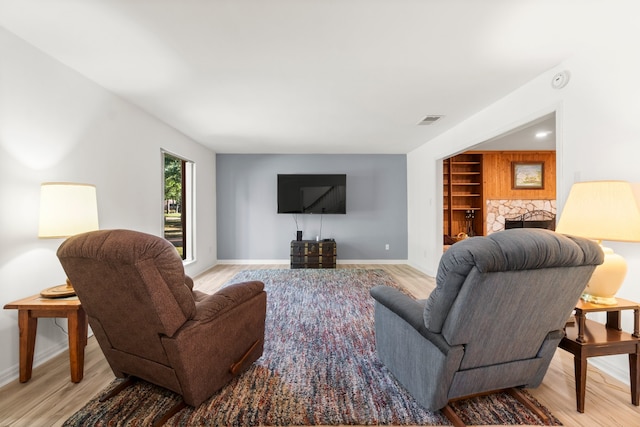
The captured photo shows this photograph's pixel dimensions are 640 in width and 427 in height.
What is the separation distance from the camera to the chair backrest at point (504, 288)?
1235mm

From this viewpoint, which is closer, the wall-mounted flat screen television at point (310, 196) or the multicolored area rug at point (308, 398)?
the multicolored area rug at point (308, 398)

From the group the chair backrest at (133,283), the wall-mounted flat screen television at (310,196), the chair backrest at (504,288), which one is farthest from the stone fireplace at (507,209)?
the chair backrest at (133,283)

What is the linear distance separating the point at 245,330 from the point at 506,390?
173 cm

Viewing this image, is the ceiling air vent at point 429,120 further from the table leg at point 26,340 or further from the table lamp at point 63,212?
the table leg at point 26,340

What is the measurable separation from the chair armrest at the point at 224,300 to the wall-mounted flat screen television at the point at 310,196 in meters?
4.07

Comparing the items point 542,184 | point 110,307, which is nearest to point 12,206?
point 110,307

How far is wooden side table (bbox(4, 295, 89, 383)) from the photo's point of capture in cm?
185

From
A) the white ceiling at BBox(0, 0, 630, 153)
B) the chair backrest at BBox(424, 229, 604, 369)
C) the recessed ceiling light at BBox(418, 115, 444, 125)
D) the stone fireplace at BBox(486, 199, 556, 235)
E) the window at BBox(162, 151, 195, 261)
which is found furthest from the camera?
the stone fireplace at BBox(486, 199, 556, 235)

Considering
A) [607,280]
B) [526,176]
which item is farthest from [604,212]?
[526,176]

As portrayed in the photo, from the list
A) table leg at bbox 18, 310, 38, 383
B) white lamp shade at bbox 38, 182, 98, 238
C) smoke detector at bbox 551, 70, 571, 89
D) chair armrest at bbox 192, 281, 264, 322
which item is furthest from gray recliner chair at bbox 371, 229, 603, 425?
table leg at bbox 18, 310, 38, 383

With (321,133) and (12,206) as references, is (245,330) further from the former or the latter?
(321,133)

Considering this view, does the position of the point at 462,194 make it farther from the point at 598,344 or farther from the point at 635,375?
the point at 598,344

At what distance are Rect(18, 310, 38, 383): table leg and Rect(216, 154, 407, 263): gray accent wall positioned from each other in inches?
169

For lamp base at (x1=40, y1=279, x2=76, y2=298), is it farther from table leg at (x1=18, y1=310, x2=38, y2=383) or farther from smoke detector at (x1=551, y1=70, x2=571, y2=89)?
smoke detector at (x1=551, y1=70, x2=571, y2=89)
